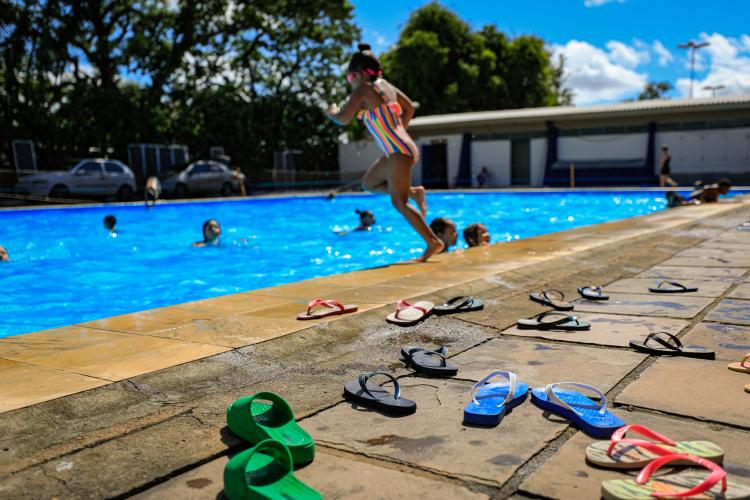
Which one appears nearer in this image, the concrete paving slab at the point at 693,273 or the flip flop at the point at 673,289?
the flip flop at the point at 673,289

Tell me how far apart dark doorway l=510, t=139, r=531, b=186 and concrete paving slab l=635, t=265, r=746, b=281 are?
24.4 meters

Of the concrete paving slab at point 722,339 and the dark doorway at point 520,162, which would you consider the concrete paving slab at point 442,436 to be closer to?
the concrete paving slab at point 722,339

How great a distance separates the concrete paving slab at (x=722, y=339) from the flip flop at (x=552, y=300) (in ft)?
2.61

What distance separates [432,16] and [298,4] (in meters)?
12.2

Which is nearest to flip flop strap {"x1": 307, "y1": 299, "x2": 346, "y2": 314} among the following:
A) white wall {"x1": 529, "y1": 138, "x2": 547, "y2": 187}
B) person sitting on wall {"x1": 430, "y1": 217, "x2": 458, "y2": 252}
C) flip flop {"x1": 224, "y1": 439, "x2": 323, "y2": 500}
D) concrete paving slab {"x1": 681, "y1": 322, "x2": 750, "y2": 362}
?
concrete paving slab {"x1": 681, "y1": 322, "x2": 750, "y2": 362}

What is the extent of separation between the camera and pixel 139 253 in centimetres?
1109

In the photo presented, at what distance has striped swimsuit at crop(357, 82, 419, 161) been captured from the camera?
20.9 ft

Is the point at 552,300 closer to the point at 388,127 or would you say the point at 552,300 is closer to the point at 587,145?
the point at 388,127

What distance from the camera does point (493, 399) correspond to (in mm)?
2369

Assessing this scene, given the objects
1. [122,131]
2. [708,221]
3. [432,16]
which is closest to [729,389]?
[708,221]

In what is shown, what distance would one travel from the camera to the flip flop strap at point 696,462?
5.40 ft

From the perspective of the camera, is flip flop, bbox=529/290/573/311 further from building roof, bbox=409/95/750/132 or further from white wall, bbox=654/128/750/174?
white wall, bbox=654/128/750/174

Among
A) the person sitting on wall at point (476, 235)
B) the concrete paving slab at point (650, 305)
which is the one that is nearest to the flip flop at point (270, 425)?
the concrete paving slab at point (650, 305)

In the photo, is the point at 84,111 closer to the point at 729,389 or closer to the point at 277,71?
the point at 277,71
